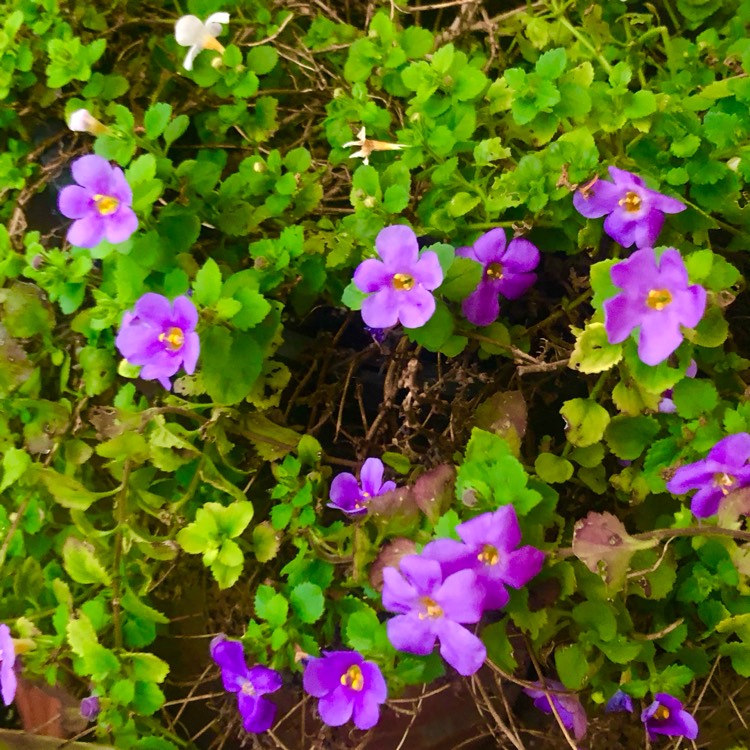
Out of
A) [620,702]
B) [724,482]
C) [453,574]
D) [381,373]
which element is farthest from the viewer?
[381,373]

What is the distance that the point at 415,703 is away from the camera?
92 centimetres

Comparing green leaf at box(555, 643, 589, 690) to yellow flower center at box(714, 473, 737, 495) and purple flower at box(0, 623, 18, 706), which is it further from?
purple flower at box(0, 623, 18, 706)

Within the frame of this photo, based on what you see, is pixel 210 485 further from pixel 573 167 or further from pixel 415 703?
pixel 573 167

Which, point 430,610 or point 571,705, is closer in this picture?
point 430,610

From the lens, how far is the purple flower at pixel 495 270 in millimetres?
792

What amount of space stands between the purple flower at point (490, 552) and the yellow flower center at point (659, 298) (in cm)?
22

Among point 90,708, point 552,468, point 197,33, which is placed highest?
point 197,33

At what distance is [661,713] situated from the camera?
0.77m

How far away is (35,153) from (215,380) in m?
0.57

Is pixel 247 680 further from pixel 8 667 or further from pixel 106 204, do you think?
pixel 106 204

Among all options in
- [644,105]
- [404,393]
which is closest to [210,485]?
[404,393]

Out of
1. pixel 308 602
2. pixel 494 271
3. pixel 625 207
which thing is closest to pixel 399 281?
pixel 494 271

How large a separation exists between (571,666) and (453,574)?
27 cm

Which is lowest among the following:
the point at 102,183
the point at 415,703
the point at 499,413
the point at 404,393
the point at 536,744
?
the point at 536,744
